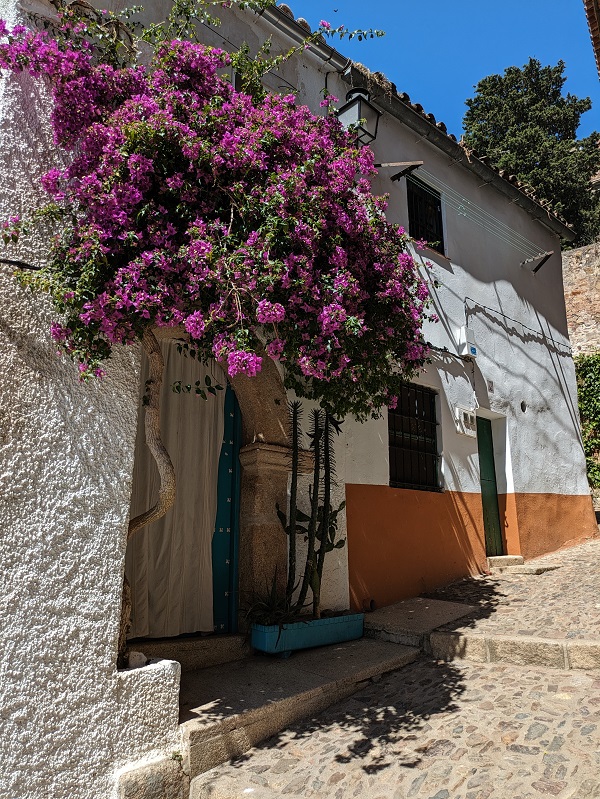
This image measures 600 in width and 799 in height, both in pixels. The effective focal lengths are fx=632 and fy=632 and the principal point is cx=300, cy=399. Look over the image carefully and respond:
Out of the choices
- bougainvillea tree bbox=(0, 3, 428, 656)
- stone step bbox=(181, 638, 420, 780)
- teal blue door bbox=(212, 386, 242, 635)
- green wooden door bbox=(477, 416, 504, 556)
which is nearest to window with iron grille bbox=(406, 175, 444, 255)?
green wooden door bbox=(477, 416, 504, 556)

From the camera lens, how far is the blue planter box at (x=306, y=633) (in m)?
4.86

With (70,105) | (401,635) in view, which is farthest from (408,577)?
(70,105)

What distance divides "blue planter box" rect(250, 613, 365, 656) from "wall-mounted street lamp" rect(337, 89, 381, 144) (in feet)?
16.7

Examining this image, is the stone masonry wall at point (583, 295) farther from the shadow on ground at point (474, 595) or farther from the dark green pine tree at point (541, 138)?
the shadow on ground at point (474, 595)

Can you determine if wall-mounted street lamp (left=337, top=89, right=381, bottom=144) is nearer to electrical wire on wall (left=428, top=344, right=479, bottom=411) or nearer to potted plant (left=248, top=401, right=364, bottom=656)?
electrical wire on wall (left=428, top=344, right=479, bottom=411)

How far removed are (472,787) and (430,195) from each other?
7.09m

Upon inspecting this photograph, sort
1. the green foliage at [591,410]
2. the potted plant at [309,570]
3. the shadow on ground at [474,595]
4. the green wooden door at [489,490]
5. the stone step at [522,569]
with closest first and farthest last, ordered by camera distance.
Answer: the potted plant at [309,570] → the shadow on ground at [474,595] → the stone step at [522,569] → the green wooden door at [489,490] → the green foliage at [591,410]

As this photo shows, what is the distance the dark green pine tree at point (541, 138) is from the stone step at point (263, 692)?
57.7 feet

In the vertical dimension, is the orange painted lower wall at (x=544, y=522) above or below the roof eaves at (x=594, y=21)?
below

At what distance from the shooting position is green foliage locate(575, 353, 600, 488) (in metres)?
12.0

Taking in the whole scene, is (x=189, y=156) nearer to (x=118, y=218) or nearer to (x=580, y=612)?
(x=118, y=218)

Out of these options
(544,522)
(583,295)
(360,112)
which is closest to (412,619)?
(544,522)

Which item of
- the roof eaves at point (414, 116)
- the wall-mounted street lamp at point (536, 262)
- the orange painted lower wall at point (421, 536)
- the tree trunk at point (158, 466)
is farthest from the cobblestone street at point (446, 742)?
the wall-mounted street lamp at point (536, 262)

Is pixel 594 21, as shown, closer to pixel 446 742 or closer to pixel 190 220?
pixel 190 220
